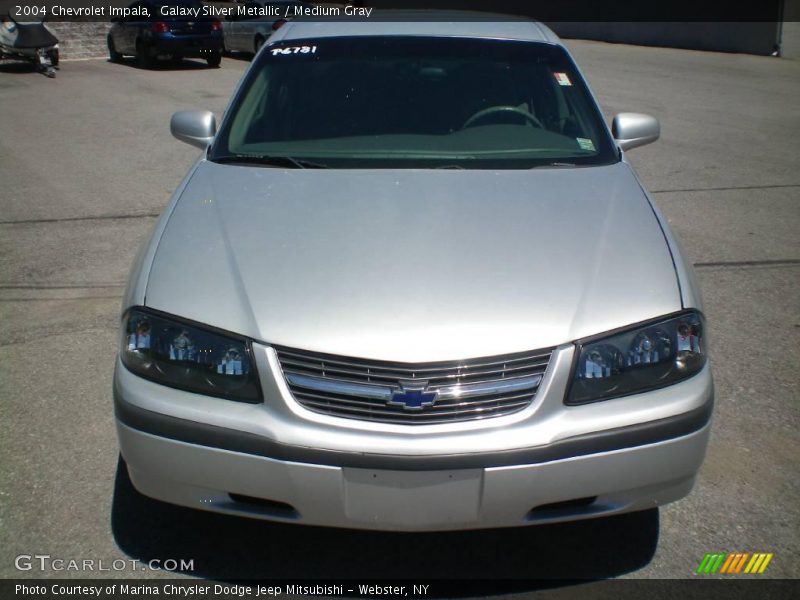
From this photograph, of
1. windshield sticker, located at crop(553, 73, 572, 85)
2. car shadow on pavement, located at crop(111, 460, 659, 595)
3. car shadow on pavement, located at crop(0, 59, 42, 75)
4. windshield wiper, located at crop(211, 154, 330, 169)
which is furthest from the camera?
car shadow on pavement, located at crop(0, 59, 42, 75)

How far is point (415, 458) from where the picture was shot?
2.41 m

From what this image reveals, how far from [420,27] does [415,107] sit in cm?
65

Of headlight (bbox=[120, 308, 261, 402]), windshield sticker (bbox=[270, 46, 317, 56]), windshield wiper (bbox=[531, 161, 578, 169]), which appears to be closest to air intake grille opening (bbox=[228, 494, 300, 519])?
headlight (bbox=[120, 308, 261, 402])

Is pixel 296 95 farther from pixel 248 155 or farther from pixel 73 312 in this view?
pixel 73 312

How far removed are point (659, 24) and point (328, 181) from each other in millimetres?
23133

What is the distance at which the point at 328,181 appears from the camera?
3459mm

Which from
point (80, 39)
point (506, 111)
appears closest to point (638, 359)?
point (506, 111)

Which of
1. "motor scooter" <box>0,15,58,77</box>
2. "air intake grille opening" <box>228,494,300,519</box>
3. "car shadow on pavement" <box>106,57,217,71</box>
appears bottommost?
"car shadow on pavement" <box>106,57,217,71</box>

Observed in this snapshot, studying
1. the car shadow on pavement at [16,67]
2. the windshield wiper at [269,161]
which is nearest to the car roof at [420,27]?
the windshield wiper at [269,161]

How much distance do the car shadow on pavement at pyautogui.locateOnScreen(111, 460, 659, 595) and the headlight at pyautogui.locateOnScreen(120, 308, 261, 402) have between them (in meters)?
0.67

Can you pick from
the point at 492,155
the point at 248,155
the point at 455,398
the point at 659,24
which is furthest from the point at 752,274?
the point at 659,24

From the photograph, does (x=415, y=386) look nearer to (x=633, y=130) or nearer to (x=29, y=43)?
(x=633, y=130)

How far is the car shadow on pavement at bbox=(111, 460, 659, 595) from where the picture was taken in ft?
9.32

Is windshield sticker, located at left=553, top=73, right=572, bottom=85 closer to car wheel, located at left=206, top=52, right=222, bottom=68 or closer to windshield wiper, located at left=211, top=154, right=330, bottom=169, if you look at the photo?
windshield wiper, located at left=211, top=154, right=330, bottom=169
